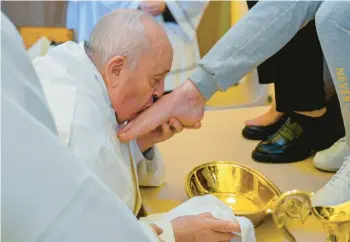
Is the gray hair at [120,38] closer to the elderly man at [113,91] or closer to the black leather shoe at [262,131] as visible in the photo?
the elderly man at [113,91]

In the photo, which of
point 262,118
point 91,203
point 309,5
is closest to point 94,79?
point 91,203

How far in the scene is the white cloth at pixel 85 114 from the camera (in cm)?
90

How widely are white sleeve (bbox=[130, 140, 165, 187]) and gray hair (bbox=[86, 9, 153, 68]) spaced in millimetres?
266

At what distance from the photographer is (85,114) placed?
935 mm

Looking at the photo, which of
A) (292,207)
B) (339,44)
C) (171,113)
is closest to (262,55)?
(339,44)

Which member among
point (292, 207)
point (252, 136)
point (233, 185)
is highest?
point (292, 207)

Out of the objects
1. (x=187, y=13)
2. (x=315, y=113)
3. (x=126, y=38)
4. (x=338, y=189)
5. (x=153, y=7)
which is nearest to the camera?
(x=126, y=38)

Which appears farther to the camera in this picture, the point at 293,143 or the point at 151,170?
the point at 293,143

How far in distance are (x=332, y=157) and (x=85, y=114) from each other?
2.63ft

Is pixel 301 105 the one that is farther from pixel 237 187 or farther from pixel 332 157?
pixel 237 187

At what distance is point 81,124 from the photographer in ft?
2.98

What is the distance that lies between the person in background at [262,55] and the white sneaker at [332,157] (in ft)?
0.63

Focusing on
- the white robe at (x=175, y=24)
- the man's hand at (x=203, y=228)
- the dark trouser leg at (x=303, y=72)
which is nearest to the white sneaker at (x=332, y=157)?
the dark trouser leg at (x=303, y=72)

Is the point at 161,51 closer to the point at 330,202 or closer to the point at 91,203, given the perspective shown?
the point at 330,202
